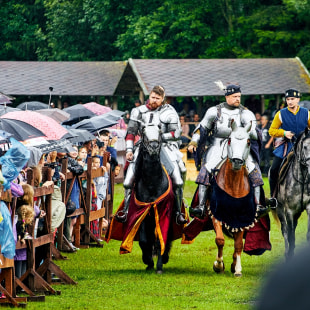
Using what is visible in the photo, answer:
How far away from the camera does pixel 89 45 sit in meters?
55.6

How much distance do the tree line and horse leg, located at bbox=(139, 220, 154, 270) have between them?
32606 mm

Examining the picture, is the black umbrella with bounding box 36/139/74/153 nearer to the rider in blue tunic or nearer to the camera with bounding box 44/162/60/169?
the camera with bounding box 44/162/60/169

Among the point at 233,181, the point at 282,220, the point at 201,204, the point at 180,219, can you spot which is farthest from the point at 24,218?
the point at 282,220

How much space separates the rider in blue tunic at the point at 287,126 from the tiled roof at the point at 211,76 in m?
24.3

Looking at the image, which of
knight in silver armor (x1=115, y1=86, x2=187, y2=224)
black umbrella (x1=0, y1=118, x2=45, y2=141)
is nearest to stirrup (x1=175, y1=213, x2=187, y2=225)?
knight in silver armor (x1=115, y1=86, x2=187, y2=224)

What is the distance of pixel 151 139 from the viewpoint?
9.81 metres

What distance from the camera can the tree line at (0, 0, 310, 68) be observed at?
149 ft

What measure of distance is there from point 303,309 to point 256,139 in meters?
8.95

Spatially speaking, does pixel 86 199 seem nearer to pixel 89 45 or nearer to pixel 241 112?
pixel 241 112

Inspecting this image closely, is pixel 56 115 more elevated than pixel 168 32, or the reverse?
→ pixel 168 32

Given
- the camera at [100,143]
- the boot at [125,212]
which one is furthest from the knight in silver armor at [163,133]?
the camera at [100,143]

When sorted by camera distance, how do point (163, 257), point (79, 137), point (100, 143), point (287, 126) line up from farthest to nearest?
point (100, 143)
point (79, 137)
point (287, 126)
point (163, 257)

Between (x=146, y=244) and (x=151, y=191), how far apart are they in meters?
0.82

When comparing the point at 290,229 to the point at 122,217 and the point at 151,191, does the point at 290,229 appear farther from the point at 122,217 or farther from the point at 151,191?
the point at 122,217
